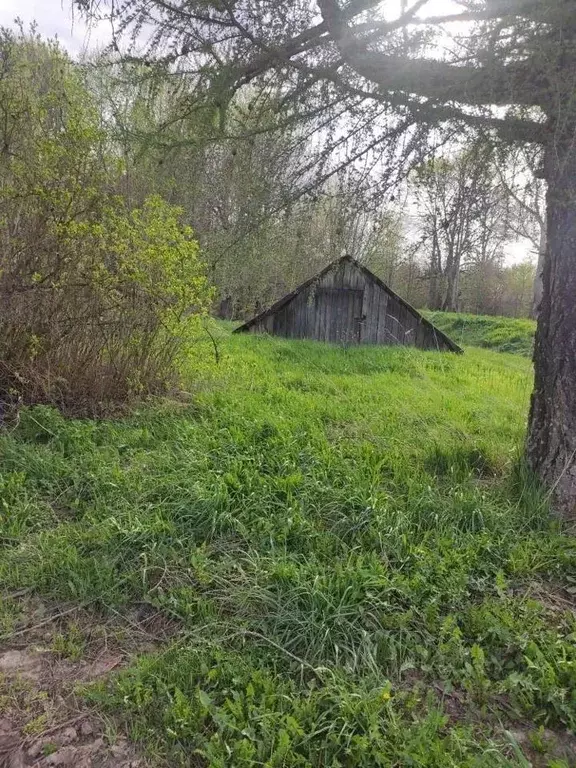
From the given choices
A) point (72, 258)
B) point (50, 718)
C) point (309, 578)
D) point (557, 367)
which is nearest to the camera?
point (50, 718)

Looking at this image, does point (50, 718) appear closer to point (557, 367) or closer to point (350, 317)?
point (557, 367)

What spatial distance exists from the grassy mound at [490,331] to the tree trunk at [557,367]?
12.2 metres

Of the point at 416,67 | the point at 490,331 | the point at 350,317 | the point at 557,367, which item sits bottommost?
the point at 557,367

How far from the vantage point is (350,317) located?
13.1 m

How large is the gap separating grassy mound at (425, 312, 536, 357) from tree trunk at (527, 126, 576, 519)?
1223 centimetres

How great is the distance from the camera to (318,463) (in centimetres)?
396

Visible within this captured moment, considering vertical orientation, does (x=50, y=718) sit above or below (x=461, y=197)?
below

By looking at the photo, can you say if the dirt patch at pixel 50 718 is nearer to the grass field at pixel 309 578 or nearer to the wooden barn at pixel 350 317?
the grass field at pixel 309 578

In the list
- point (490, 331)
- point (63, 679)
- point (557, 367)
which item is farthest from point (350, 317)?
point (63, 679)

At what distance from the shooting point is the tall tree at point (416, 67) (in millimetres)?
2477

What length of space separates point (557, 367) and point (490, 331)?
1604 cm

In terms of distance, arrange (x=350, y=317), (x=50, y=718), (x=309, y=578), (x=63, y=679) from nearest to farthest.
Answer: (x=50, y=718) < (x=63, y=679) < (x=309, y=578) < (x=350, y=317)

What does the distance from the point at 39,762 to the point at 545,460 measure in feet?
11.6

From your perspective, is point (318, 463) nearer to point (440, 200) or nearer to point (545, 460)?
point (545, 460)
